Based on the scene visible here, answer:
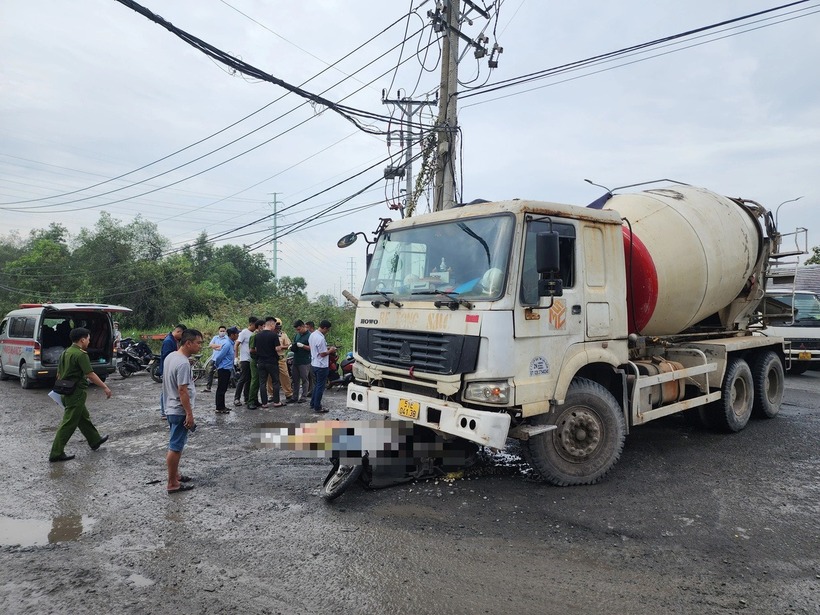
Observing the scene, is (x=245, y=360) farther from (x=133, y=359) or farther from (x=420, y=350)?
(x=133, y=359)

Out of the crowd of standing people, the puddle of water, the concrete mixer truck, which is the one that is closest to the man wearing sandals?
the crowd of standing people

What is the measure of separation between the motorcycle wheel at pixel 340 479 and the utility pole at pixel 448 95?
711 centimetres

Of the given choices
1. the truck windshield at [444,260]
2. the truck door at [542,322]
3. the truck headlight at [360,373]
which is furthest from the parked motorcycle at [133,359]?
the truck door at [542,322]

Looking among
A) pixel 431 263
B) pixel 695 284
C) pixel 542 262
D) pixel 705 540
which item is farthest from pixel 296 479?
pixel 695 284

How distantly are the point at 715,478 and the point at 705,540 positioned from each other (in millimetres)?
1621

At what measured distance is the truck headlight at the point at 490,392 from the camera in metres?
4.36

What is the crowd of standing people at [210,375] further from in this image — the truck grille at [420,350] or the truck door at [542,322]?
the truck door at [542,322]

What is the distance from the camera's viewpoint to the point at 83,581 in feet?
11.2

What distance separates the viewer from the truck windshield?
457 cm

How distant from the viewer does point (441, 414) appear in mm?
4531

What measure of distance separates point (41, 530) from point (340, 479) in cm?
245

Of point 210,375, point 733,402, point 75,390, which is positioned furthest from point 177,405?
point 733,402

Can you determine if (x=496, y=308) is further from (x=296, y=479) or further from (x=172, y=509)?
(x=172, y=509)

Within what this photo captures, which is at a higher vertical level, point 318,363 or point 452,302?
point 452,302
